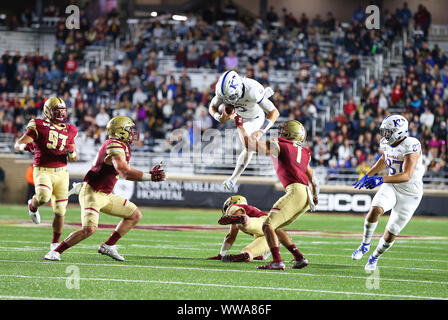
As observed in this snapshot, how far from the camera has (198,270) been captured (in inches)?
319

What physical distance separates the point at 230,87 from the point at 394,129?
77.1 inches

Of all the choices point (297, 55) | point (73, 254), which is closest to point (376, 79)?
point (297, 55)

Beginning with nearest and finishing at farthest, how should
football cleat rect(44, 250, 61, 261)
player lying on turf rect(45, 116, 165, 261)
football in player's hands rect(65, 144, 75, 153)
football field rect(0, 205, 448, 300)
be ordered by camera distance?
1. football field rect(0, 205, 448, 300)
2. player lying on turf rect(45, 116, 165, 261)
3. football cleat rect(44, 250, 61, 261)
4. football in player's hands rect(65, 144, 75, 153)

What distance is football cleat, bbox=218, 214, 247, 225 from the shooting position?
852cm

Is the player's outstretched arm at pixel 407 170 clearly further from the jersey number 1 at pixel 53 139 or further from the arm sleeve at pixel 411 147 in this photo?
the jersey number 1 at pixel 53 139

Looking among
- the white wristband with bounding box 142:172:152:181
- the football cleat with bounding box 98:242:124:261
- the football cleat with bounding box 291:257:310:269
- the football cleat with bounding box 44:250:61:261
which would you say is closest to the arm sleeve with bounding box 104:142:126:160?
the white wristband with bounding box 142:172:152:181

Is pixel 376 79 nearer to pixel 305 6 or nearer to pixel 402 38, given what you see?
pixel 402 38

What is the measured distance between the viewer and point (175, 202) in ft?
69.4

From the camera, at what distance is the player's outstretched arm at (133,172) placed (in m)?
8.03

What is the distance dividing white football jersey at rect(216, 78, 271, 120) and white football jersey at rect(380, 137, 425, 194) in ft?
5.42

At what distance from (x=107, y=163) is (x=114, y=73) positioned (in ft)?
51.7

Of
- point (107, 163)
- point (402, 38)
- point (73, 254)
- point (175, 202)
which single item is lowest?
point (175, 202)

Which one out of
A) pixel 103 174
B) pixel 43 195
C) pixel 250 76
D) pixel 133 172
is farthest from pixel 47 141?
pixel 250 76

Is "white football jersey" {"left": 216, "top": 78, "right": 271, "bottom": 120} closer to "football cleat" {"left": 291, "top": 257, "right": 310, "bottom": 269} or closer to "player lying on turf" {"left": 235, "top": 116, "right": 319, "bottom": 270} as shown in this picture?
"player lying on turf" {"left": 235, "top": 116, "right": 319, "bottom": 270}
